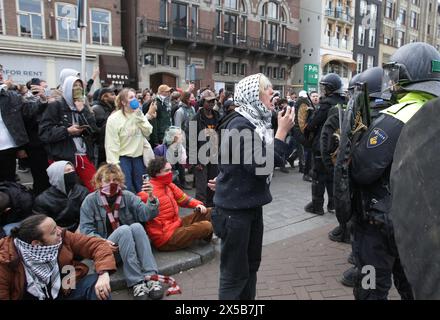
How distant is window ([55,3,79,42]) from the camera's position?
2064 centimetres

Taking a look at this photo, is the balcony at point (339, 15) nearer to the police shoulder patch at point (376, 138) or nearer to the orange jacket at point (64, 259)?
the police shoulder patch at point (376, 138)

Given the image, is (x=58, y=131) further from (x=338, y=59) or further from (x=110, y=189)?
(x=338, y=59)

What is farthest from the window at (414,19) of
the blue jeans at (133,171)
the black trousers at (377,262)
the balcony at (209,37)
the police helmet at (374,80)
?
the black trousers at (377,262)

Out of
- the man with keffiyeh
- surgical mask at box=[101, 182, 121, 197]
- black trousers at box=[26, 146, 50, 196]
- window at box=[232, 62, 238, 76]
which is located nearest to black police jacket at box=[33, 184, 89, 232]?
surgical mask at box=[101, 182, 121, 197]

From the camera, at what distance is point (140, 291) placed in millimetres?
3420

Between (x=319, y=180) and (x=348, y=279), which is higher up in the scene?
(x=319, y=180)

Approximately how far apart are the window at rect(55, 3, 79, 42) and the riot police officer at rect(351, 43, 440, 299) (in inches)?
843

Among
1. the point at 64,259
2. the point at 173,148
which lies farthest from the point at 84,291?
the point at 173,148

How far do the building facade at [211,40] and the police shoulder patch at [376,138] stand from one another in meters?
23.0

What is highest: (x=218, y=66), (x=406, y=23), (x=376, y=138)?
(x=406, y=23)

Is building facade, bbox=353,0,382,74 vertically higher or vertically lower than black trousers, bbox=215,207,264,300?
higher

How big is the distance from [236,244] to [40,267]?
1.49 metres

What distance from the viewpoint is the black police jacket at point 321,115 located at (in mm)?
5445

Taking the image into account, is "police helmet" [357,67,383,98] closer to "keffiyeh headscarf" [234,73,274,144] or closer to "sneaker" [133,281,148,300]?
"keffiyeh headscarf" [234,73,274,144]
